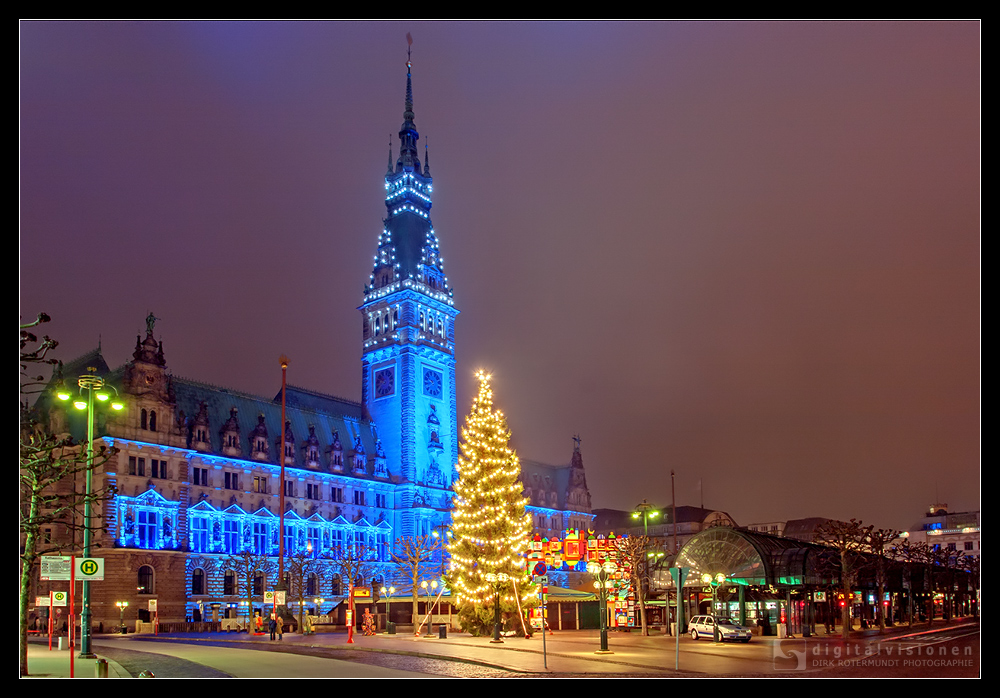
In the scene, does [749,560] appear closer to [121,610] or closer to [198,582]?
[121,610]

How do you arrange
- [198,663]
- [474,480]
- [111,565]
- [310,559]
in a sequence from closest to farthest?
[198,663] → [474,480] → [111,565] → [310,559]

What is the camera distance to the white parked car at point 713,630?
4906 centimetres

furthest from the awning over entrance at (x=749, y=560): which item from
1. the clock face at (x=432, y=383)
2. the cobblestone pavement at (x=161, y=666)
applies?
the clock face at (x=432, y=383)

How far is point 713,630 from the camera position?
49.7m

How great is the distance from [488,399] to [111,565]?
4422 cm

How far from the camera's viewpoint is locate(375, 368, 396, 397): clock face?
11744 centimetres

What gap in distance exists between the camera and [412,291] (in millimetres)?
117625

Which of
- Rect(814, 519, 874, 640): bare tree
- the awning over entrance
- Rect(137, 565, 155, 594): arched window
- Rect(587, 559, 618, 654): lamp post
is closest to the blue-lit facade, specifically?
Rect(137, 565, 155, 594): arched window

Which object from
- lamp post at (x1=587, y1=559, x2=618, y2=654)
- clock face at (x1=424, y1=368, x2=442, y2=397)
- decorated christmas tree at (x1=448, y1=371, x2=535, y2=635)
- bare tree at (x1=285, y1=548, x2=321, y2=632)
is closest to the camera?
lamp post at (x1=587, y1=559, x2=618, y2=654)

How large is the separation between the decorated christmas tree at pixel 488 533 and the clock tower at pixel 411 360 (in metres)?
61.0

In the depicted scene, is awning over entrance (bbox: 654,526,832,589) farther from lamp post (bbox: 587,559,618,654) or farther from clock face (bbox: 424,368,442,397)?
clock face (bbox: 424,368,442,397)

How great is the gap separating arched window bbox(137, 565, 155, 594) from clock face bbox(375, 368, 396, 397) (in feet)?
137
